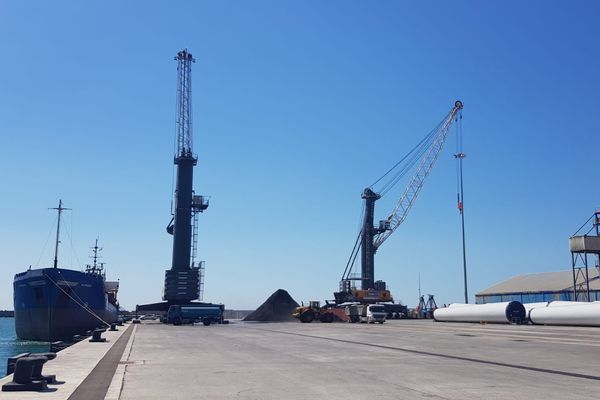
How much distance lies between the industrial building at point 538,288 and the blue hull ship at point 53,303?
239 feet

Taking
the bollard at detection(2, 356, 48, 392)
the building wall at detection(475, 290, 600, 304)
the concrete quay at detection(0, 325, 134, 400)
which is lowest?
the concrete quay at detection(0, 325, 134, 400)

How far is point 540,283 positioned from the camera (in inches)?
4198

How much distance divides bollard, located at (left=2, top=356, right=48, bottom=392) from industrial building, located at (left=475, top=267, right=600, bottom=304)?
92873mm

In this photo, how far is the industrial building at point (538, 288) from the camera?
9462 centimetres

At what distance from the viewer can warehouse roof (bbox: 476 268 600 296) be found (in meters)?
98.1

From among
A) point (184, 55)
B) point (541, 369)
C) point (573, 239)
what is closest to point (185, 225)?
point (184, 55)

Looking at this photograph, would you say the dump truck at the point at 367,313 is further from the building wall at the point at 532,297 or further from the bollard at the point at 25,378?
the bollard at the point at 25,378

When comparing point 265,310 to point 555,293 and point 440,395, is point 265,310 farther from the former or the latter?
point 440,395

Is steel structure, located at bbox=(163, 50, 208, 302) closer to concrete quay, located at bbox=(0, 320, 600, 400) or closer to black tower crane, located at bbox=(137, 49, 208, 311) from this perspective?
black tower crane, located at bbox=(137, 49, 208, 311)

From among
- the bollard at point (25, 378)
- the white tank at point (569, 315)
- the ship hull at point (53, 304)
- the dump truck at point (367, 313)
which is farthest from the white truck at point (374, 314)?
the bollard at point (25, 378)

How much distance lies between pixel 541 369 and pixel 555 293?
8857cm

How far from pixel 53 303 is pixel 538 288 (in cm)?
8251

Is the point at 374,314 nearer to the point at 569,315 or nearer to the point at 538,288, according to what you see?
the point at 569,315

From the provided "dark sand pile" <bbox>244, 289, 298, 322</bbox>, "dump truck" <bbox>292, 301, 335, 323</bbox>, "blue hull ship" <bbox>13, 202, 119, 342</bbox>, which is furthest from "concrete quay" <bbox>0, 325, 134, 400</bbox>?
"dark sand pile" <bbox>244, 289, 298, 322</bbox>
